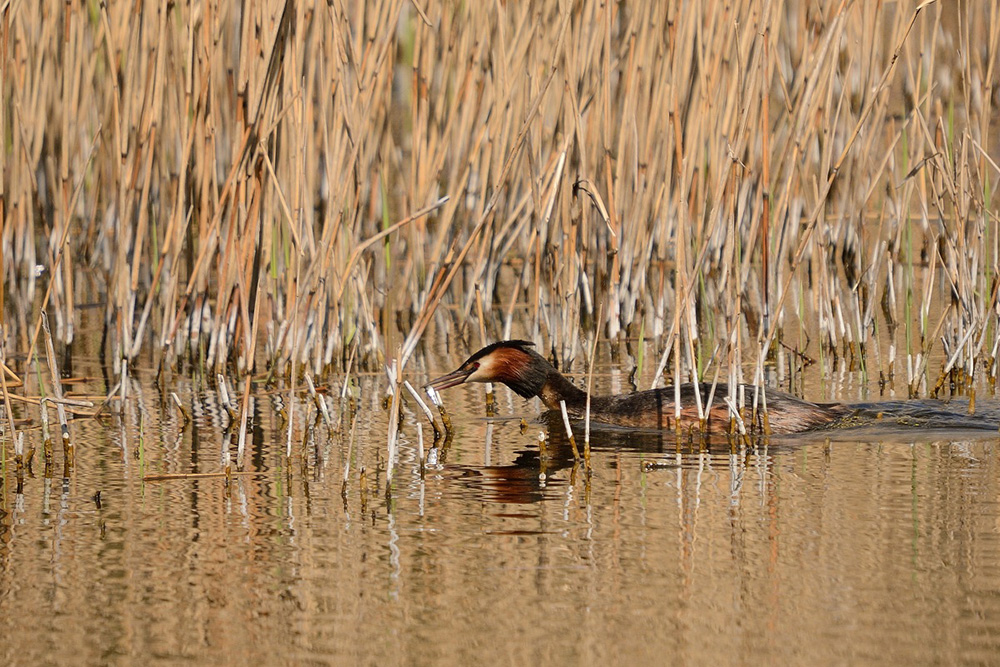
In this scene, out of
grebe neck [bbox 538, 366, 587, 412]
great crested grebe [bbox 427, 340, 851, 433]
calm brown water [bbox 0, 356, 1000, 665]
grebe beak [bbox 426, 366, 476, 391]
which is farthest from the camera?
grebe neck [bbox 538, 366, 587, 412]

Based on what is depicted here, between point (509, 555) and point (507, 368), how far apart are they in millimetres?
2526

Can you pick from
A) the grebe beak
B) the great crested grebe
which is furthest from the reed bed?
the grebe beak

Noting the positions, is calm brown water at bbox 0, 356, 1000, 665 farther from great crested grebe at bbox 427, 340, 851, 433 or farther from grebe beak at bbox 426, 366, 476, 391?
grebe beak at bbox 426, 366, 476, 391

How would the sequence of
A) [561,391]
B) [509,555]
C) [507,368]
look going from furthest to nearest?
[561,391] → [507,368] → [509,555]

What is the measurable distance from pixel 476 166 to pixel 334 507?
4.52 metres

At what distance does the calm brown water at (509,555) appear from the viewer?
338 centimetres

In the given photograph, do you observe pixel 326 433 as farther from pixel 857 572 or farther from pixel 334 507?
pixel 857 572

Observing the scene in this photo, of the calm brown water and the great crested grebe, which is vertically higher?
the great crested grebe

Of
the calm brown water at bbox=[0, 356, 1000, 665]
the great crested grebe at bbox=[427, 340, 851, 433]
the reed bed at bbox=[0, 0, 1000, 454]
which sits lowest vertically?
the calm brown water at bbox=[0, 356, 1000, 665]

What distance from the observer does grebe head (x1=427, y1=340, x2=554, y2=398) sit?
6461 mm

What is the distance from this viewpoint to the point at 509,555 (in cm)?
406

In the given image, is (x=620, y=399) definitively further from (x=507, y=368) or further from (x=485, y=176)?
(x=485, y=176)

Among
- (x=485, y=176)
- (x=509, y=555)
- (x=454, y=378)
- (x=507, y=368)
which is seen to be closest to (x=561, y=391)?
(x=507, y=368)

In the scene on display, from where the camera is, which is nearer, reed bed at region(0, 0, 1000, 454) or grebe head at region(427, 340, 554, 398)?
reed bed at region(0, 0, 1000, 454)
